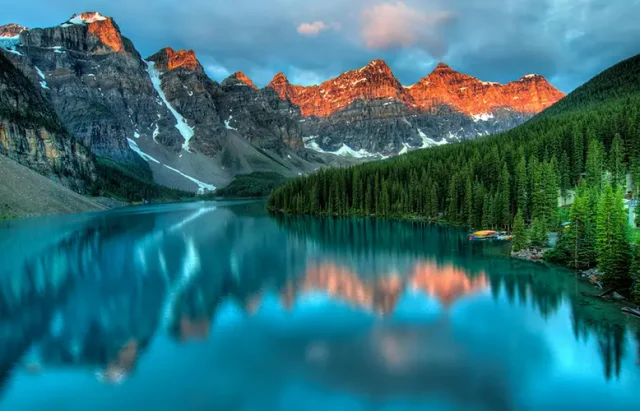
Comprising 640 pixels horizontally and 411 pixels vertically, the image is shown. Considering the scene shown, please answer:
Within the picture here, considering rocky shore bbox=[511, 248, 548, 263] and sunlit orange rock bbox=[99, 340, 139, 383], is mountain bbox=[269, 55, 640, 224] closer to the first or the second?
rocky shore bbox=[511, 248, 548, 263]

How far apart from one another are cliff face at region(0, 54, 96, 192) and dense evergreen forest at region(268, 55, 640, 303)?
3352 inches

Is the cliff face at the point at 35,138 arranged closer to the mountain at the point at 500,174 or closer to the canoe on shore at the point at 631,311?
the mountain at the point at 500,174

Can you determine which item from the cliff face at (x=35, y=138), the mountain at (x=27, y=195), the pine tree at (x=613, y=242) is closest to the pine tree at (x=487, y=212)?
the pine tree at (x=613, y=242)

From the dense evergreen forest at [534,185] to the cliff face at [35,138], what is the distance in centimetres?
8515

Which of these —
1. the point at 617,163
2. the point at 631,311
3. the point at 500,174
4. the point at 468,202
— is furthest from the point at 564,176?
the point at 631,311

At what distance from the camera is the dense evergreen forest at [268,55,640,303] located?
3759 centimetres

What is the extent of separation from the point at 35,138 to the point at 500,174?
14536 cm

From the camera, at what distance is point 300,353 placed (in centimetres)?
2272

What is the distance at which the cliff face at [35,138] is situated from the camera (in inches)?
5566

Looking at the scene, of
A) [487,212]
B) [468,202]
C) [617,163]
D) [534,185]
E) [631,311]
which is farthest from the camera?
[468,202]

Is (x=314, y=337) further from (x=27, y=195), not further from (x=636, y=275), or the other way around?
(x=27, y=195)

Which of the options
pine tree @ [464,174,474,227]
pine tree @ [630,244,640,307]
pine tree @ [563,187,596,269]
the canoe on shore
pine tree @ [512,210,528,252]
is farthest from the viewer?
pine tree @ [464,174,474,227]

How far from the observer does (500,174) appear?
7588 centimetres

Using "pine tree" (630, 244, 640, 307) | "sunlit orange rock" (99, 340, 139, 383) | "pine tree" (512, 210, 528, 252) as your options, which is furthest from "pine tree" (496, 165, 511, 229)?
"sunlit orange rock" (99, 340, 139, 383)
